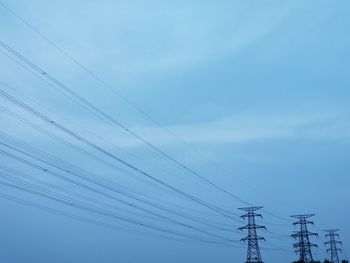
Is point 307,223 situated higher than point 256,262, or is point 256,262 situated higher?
point 307,223

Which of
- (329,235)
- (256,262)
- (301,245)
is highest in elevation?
(329,235)

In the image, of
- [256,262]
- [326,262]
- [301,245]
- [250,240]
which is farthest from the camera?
[326,262]

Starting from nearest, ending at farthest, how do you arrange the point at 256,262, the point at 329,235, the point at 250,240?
the point at 256,262, the point at 250,240, the point at 329,235

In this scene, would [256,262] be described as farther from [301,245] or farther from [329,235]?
[329,235]

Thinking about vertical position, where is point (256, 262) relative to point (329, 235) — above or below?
below

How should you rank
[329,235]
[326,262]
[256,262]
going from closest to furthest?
[256,262] → [326,262] → [329,235]

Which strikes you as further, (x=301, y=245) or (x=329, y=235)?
(x=329, y=235)

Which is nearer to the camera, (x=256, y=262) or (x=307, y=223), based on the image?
(x=256, y=262)

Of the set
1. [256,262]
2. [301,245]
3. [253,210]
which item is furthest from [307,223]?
[256,262]

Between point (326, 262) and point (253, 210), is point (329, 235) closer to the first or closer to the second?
point (326, 262)

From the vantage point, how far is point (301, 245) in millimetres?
69688

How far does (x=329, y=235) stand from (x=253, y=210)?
118 ft

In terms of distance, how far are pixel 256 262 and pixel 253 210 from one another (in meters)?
8.57

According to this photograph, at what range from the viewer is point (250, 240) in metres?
61.2
